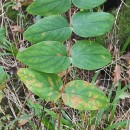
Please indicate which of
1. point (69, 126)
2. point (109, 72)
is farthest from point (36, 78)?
point (109, 72)

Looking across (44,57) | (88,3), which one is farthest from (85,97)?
(88,3)

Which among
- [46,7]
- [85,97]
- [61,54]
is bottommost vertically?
[85,97]

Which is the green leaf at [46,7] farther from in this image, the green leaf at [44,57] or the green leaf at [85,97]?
the green leaf at [85,97]

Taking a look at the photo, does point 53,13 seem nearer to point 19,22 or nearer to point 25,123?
point 25,123

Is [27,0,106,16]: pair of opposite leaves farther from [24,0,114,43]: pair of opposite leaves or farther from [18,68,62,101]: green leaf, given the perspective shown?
[18,68,62,101]: green leaf

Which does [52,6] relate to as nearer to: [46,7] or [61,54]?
[46,7]

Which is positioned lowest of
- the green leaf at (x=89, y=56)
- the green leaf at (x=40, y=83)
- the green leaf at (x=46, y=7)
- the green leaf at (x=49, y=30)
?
the green leaf at (x=40, y=83)

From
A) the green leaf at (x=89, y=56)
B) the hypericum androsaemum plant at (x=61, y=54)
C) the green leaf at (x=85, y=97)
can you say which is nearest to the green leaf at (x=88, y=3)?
the hypericum androsaemum plant at (x=61, y=54)
